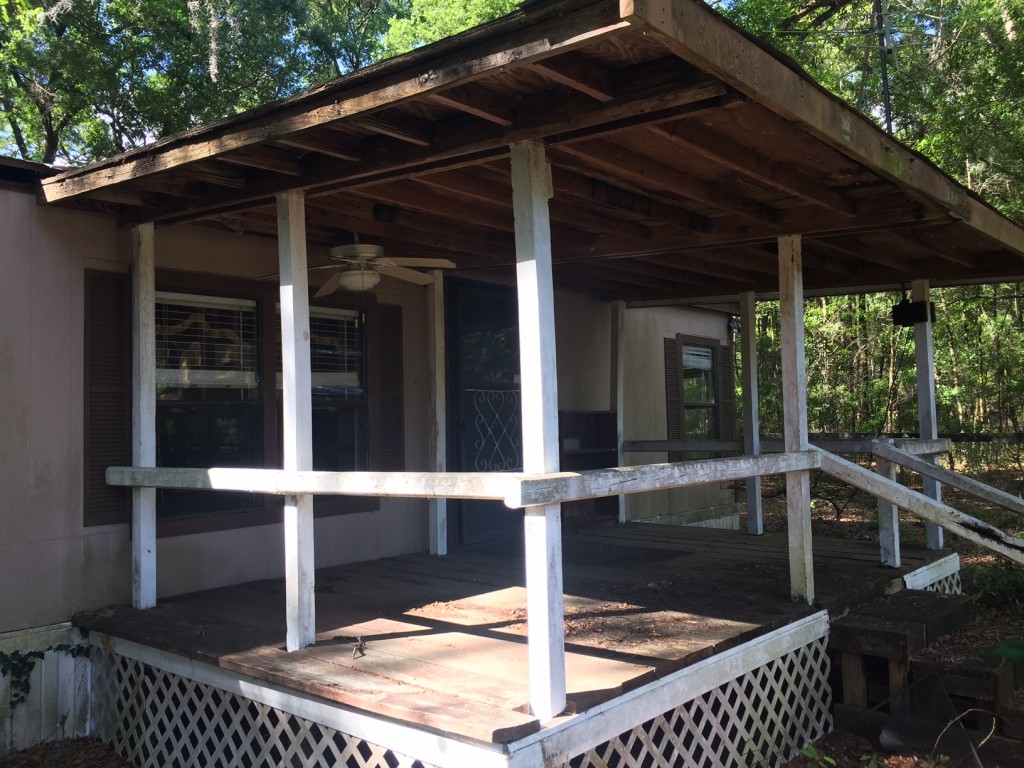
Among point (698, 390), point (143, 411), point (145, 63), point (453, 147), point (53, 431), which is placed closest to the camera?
point (453, 147)

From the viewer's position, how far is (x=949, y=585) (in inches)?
230

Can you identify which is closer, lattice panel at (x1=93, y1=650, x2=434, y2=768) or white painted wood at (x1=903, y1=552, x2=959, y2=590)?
lattice panel at (x1=93, y1=650, x2=434, y2=768)

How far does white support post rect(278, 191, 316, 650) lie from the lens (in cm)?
362

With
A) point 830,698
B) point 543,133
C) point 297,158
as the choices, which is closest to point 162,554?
point 297,158

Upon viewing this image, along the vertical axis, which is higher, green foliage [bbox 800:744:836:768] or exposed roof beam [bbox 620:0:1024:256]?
exposed roof beam [bbox 620:0:1024:256]

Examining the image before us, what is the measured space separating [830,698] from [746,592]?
0.68 meters

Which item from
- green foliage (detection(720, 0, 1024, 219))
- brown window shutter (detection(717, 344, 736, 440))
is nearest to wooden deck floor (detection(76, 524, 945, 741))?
brown window shutter (detection(717, 344, 736, 440))

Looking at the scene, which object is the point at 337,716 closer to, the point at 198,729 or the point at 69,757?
the point at 198,729

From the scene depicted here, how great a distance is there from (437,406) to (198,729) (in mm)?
2739

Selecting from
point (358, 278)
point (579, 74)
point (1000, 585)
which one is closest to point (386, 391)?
point (358, 278)

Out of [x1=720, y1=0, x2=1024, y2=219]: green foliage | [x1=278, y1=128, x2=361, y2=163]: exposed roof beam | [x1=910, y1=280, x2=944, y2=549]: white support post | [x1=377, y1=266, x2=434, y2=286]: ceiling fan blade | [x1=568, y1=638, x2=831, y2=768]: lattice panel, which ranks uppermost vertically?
[x1=720, y1=0, x2=1024, y2=219]: green foliage

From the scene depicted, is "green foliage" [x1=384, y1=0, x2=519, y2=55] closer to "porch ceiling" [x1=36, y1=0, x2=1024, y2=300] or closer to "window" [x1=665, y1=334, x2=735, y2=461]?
"window" [x1=665, y1=334, x2=735, y2=461]

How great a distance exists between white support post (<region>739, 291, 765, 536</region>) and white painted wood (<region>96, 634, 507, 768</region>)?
14.1 feet

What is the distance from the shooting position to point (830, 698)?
426 centimetres
